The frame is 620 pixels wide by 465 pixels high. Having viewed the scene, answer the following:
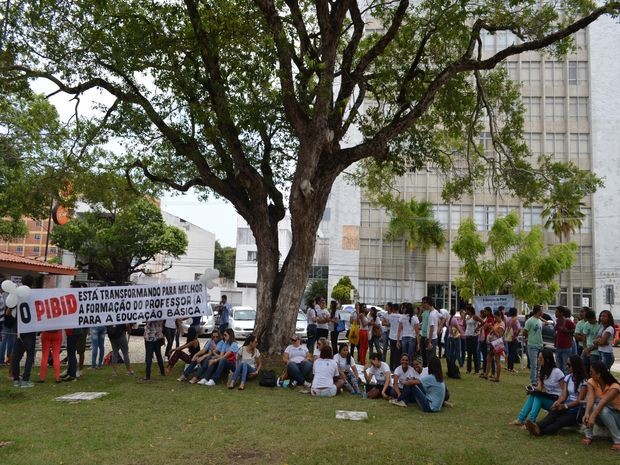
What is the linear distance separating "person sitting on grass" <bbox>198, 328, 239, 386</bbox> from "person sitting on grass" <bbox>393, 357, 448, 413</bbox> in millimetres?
3526

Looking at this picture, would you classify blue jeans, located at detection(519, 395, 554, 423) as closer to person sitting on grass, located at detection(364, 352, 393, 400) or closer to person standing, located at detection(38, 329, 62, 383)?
Result: person sitting on grass, located at detection(364, 352, 393, 400)

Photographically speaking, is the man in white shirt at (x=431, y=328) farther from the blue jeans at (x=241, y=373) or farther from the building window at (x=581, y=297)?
the building window at (x=581, y=297)

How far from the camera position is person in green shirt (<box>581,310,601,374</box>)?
10.4m

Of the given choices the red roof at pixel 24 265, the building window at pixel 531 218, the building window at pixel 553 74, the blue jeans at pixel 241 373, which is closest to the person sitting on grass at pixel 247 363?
the blue jeans at pixel 241 373

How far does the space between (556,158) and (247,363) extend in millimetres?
37572

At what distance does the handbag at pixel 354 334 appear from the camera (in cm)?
1436

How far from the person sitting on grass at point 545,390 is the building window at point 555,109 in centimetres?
3840

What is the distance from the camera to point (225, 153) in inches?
551

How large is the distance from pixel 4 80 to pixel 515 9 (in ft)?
39.2

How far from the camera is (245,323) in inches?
905

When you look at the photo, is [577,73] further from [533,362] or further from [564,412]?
[564,412]

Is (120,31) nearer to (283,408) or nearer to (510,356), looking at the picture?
(283,408)

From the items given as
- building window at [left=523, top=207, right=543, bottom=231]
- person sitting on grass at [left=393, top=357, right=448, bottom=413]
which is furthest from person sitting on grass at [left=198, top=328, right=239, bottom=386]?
building window at [left=523, top=207, right=543, bottom=231]

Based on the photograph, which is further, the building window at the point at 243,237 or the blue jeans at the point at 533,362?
the building window at the point at 243,237
